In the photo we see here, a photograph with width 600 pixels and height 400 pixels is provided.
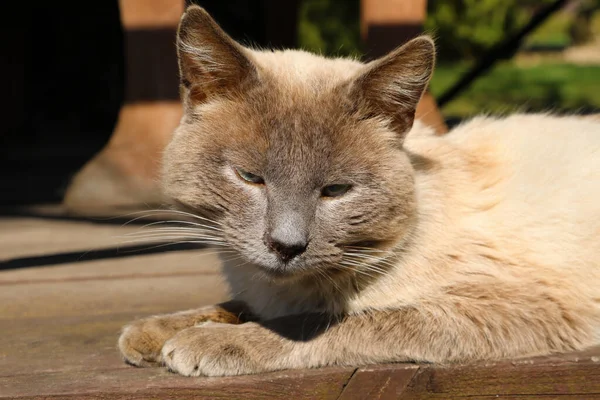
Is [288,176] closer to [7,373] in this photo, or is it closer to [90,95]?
[7,373]

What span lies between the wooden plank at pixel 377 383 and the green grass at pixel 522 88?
27.4ft

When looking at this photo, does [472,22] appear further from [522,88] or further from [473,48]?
[522,88]

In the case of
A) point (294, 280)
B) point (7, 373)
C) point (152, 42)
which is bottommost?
point (7, 373)

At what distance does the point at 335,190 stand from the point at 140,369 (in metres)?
0.70

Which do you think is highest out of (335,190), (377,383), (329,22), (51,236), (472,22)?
(472,22)

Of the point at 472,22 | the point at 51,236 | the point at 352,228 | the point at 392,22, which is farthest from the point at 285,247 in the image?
the point at 472,22

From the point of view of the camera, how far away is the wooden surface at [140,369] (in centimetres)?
206

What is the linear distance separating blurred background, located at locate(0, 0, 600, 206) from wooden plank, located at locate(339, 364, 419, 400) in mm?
2893

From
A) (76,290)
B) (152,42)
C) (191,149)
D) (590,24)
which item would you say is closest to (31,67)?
(152,42)

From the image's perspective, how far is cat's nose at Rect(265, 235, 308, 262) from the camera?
2.06 m

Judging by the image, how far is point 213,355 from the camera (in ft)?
7.00

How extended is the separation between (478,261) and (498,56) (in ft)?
12.8

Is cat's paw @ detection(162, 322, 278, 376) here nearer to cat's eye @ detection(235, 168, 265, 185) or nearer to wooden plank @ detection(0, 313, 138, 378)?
wooden plank @ detection(0, 313, 138, 378)

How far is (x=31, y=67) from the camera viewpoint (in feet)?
29.8
